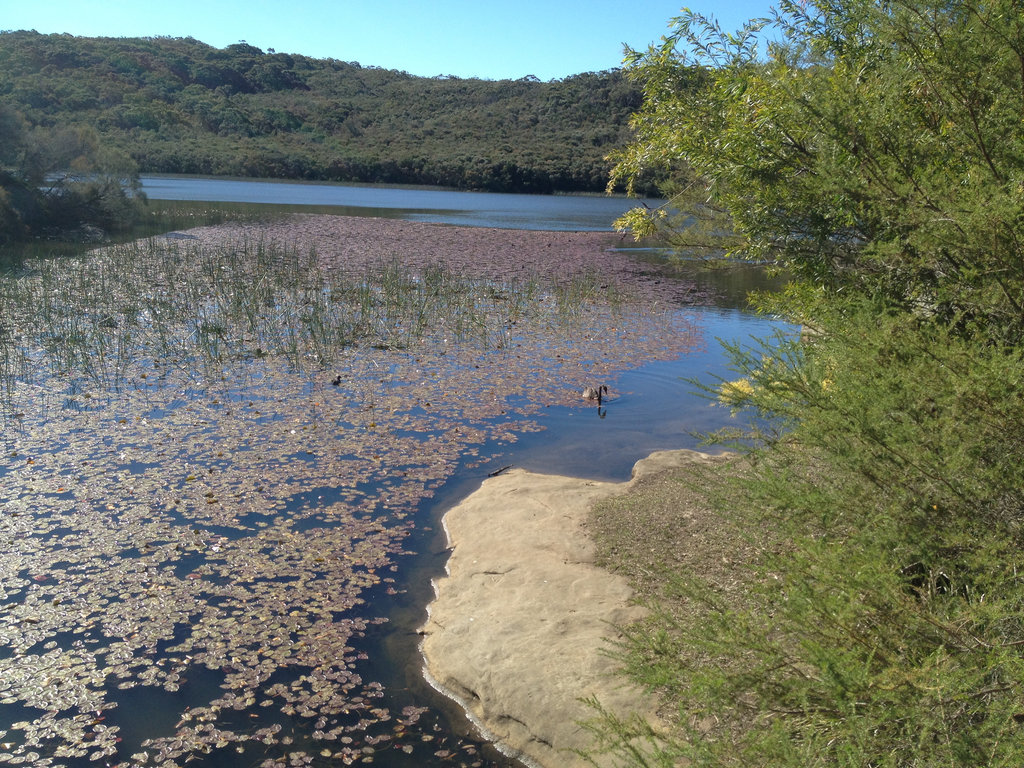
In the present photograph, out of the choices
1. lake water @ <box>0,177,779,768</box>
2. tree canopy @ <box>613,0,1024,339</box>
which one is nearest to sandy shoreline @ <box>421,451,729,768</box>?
lake water @ <box>0,177,779,768</box>

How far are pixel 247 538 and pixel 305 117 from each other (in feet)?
211

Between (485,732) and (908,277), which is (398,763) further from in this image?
(908,277)

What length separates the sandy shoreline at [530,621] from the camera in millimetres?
3428

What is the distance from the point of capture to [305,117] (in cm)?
6347

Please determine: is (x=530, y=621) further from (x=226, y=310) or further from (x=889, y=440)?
(x=226, y=310)

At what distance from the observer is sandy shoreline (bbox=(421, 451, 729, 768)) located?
343cm

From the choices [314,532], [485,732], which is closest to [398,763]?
[485,732]

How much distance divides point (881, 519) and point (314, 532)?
375 centimetres

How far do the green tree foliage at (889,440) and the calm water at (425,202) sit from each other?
2240cm

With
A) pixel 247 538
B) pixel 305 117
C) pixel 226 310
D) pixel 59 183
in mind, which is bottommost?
pixel 247 538

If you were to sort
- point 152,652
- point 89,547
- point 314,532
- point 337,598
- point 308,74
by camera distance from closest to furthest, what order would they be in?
1. point 152,652
2. point 337,598
3. point 89,547
4. point 314,532
5. point 308,74

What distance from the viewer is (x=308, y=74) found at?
82125mm

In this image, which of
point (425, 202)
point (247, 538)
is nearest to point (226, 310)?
point (247, 538)

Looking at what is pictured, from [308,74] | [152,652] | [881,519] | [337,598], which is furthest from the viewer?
[308,74]
